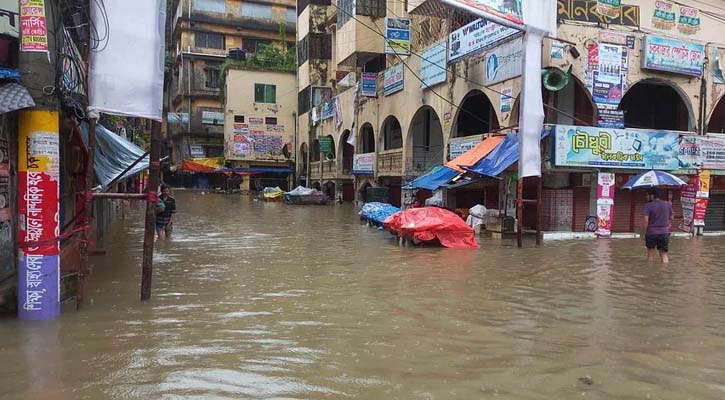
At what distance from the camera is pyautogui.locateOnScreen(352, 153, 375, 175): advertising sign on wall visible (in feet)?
92.9

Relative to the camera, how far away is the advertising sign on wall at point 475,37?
55.9 ft

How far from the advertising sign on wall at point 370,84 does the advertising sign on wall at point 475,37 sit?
7873mm

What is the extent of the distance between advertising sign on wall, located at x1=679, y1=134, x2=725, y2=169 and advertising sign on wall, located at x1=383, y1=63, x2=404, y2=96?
1151cm

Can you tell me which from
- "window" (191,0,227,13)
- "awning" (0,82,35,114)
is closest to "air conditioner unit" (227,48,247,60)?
"window" (191,0,227,13)

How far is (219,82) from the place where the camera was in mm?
53375

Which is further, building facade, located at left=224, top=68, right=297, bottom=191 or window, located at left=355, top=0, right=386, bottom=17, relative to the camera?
building facade, located at left=224, top=68, right=297, bottom=191

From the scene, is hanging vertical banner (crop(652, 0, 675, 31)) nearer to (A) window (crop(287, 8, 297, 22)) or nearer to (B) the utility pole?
(B) the utility pole

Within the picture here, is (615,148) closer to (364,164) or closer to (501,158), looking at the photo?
(501,158)

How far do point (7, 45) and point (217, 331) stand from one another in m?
3.94

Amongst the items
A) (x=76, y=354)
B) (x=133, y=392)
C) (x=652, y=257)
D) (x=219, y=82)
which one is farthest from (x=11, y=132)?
(x=219, y=82)

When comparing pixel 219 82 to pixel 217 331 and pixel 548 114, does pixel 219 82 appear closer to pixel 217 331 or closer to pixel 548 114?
pixel 548 114

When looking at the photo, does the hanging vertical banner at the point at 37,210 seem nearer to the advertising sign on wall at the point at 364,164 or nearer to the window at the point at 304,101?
the advertising sign on wall at the point at 364,164

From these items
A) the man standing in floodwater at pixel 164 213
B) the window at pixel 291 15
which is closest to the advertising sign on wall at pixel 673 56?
the man standing in floodwater at pixel 164 213

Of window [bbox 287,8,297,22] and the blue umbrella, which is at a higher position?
window [bbox 287,8,297,22]
